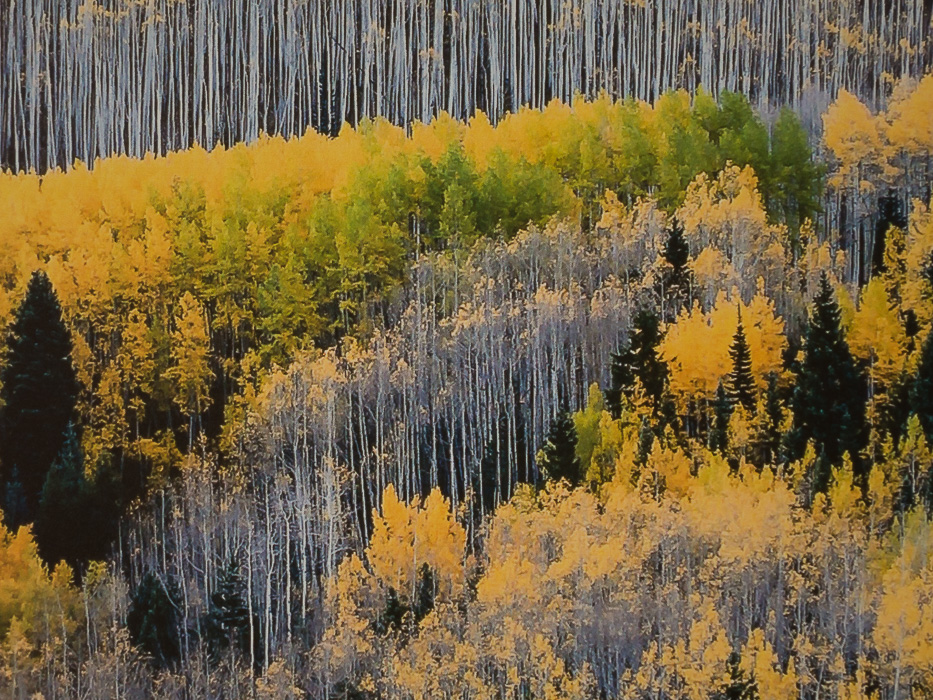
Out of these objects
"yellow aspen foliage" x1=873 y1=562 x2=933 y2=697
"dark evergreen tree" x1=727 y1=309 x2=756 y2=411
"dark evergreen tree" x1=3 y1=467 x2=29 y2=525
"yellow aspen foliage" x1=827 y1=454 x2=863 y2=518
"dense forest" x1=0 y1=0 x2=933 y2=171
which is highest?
"dense forest" x1=0 y1=0 x2=933 y2=171

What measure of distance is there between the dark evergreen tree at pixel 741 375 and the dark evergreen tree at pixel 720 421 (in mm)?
59

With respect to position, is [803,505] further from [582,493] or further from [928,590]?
[582,493]

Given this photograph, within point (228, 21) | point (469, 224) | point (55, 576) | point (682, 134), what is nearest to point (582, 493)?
point (469, 224)

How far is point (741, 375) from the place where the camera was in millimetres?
10312

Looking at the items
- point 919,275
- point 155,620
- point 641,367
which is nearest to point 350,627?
point 155,620

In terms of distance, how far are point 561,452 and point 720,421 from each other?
4.64 ft

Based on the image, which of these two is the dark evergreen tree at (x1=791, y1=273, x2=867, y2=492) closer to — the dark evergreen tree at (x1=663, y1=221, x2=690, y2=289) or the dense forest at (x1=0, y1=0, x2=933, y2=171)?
the dark evergreen tree at (x1=663, y1=221, x2=690, y2=289)

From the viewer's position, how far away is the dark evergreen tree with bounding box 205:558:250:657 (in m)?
10.3

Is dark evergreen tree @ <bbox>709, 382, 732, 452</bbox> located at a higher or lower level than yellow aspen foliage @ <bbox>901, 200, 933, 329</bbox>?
lower

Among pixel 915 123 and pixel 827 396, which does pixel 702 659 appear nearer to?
pixel 827 396

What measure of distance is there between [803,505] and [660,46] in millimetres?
4305

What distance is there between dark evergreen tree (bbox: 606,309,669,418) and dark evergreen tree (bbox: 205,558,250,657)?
146 inches

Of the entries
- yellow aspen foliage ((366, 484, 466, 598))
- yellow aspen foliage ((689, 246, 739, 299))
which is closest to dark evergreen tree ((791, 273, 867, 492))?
yellow aspen foliage ((689, 246, 739, 299))

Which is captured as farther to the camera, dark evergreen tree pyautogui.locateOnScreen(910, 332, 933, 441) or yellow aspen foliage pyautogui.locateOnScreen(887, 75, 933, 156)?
yellow aspen foliage pyautogui.locateOnScreen(887, 75, 933, 156)
